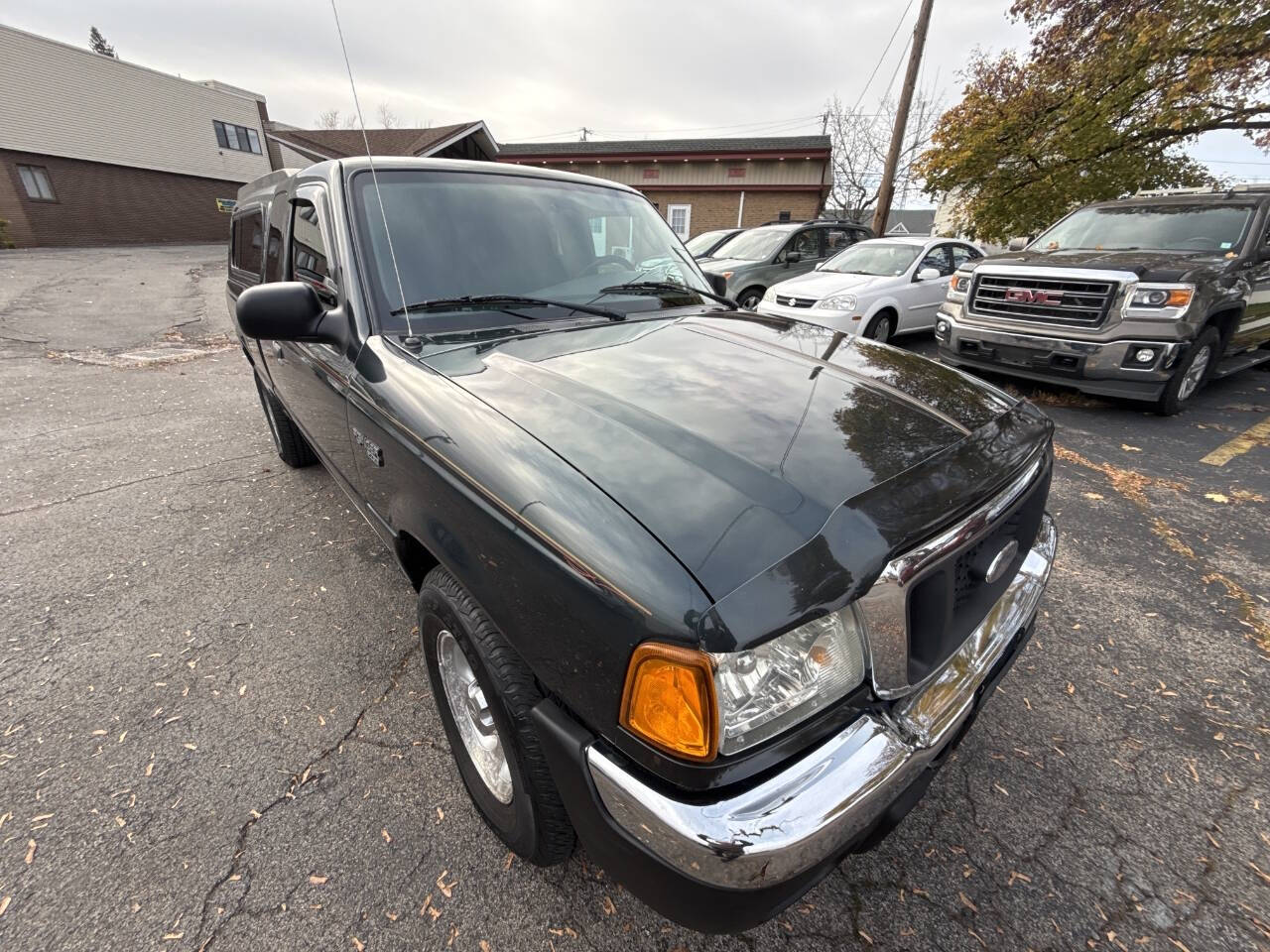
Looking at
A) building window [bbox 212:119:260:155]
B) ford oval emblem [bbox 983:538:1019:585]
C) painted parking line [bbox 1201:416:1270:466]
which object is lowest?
painted parking line [bbox 1201:416:1270:466]

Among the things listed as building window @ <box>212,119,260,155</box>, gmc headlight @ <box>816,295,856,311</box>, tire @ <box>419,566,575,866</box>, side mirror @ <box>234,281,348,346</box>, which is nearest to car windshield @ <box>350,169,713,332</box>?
side mirror @ <box>234,281,348,346</box>

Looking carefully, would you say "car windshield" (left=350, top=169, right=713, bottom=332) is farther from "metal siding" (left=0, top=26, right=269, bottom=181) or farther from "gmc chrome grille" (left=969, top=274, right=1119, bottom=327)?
"metal siding" (left=0, top=26, right=269, bottom=181)

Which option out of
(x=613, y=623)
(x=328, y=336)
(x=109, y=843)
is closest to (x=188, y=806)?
(x=109, y=843)

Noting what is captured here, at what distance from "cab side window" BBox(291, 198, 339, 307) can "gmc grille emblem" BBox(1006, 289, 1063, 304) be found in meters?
5.95

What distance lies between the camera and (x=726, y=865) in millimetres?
1013

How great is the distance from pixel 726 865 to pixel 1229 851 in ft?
6.07

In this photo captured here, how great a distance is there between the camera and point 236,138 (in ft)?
105

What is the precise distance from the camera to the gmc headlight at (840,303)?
714cm

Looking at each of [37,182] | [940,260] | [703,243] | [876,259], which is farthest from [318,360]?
[37,182]

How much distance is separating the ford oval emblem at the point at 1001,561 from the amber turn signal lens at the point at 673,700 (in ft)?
2.93

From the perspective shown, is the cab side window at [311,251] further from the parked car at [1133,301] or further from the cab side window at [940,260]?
the cab side window at [940,260]

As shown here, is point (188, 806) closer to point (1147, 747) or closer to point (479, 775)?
point (479, 775)

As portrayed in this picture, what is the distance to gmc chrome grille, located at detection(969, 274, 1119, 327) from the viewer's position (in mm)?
4982

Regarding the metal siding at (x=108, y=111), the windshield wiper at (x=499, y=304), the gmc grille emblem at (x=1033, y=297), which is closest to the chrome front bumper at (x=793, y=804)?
the windshield wiper at (x=499, y=304)
